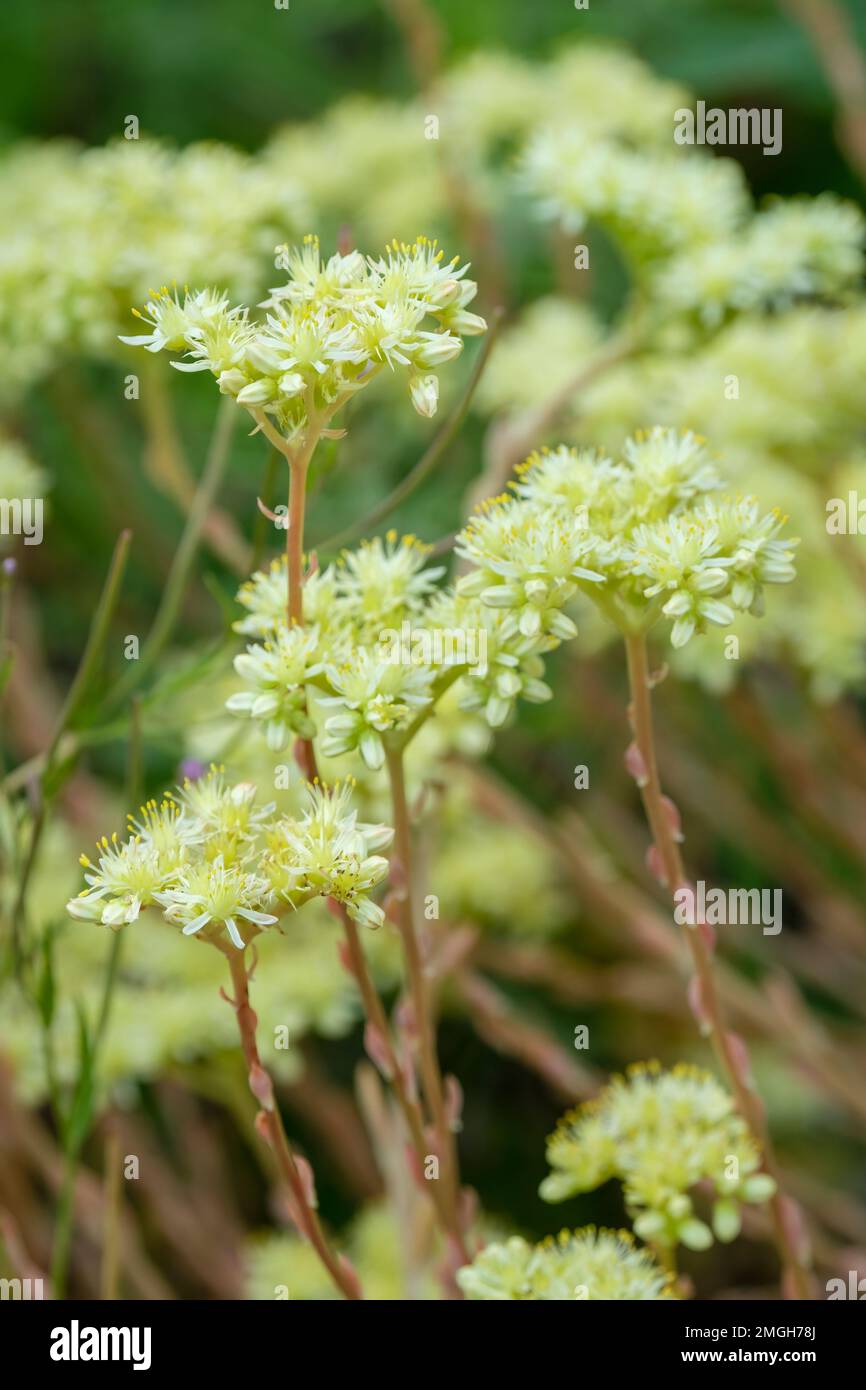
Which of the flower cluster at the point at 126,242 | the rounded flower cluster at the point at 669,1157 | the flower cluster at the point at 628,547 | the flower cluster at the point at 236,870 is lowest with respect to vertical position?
the rounded flower cluster at the point at 669,1157

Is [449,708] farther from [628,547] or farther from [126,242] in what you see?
[126,242]

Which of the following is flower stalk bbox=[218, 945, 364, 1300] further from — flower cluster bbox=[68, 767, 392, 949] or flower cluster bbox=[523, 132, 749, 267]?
flower cluster bbox=[523, 132, 749, 267]

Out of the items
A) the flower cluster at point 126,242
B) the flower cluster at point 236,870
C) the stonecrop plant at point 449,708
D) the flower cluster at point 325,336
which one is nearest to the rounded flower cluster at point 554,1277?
the stonecrop plant at point 449,708

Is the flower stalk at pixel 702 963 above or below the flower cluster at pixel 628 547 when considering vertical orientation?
below
